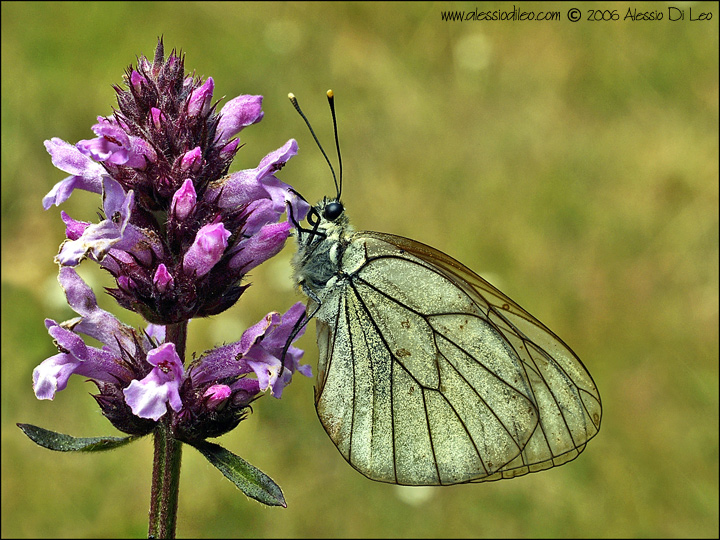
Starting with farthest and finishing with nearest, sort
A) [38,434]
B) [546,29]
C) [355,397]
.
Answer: [546,29] → [355,397] → [38,434]

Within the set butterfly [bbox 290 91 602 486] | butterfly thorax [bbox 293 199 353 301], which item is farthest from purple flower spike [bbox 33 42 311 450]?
butterfly [bbox 290 91 602 486]

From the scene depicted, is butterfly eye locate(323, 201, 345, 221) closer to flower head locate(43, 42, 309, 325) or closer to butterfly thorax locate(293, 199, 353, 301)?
butterfly thorax locate(293, 199, 353, 301)

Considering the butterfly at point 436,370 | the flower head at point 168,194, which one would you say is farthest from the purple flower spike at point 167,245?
the butterfly at point 436,370

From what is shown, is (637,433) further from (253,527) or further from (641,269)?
(253,527)

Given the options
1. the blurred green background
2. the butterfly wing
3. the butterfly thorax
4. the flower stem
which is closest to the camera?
the flower stem

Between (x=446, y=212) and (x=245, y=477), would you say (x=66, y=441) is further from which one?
(x=446, y=212)

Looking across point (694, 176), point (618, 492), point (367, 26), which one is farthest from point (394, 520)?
point (367, 26)
